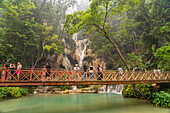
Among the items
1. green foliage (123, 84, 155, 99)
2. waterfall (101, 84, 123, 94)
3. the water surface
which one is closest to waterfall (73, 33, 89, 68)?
waterfall (101, 84, 123, 94)

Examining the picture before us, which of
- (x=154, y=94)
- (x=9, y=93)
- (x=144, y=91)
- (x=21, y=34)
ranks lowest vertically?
(x=9, y=93)

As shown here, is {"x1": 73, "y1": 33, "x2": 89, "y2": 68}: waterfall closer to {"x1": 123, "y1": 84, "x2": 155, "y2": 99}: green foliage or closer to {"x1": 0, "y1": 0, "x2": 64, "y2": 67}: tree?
{"x1": 0, "y1": 0, "x2": 64, "y2": 67}: tree

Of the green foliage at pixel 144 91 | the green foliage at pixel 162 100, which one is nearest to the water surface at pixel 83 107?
the green foliage at pixel 162 100

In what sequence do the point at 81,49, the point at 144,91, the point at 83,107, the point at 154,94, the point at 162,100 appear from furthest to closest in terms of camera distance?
the point at 81,49 < the point at 144,91 < the point at 154,94 < the point at 83,107 < the point at 162,100

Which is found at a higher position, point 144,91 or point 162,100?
point 144,91

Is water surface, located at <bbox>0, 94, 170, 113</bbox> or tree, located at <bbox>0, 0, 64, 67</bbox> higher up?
tree, located at <bbox>0, 0, 64, 67</bbox>

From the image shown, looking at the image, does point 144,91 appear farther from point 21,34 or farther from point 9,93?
point 21,34

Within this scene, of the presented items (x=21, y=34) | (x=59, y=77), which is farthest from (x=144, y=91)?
(x=21, y=34)

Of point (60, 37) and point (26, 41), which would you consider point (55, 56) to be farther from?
point (26, 41)

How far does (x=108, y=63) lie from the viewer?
28.0m

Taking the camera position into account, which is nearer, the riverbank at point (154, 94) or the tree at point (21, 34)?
the riverbank at point (154, 94)

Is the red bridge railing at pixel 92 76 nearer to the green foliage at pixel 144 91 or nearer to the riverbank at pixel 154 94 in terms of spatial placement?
the riverbank at pixel 154 94

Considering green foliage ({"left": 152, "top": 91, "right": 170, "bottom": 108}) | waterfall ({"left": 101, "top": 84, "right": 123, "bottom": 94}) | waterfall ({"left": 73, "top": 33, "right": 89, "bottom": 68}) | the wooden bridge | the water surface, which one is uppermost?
waterfall ({"left": 73, "top": 33, "right": 89, "bottom": 68})

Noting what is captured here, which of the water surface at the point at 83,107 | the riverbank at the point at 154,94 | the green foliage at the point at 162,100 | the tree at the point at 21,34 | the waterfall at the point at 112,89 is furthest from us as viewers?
the waterfall at the point at 112,89
